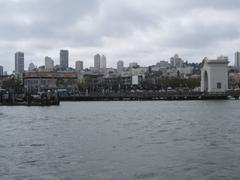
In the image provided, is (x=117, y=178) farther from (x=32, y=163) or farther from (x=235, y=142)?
(x=235, y=142)

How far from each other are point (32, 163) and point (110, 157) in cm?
459

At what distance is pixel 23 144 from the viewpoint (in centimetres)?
4000

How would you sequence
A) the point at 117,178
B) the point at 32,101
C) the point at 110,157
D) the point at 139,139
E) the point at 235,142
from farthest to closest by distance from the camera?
the point at 32,101
the point at 139,139
the point at 235,142
the point at 110,157
the point at 117,178

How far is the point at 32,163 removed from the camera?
3033 centimetres

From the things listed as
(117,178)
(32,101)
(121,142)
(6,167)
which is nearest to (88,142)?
(121,142)

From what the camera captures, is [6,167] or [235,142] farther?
[235,142]

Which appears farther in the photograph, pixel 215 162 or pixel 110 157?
pixel 110 157

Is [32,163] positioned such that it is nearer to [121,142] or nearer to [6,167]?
[6,167]

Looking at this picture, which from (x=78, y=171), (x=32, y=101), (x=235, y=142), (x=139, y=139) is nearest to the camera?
(x=78, y=171)

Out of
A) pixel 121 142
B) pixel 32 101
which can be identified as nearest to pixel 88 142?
pixel 121 142

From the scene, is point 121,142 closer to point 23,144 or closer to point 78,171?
point 23,144

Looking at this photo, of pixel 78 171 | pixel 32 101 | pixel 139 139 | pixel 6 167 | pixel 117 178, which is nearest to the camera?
pixel 117 178

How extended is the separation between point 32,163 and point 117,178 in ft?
22.3

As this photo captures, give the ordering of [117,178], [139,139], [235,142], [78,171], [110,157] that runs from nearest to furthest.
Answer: [117,178], [78,171], [110,157], [235,142], [139,139]
